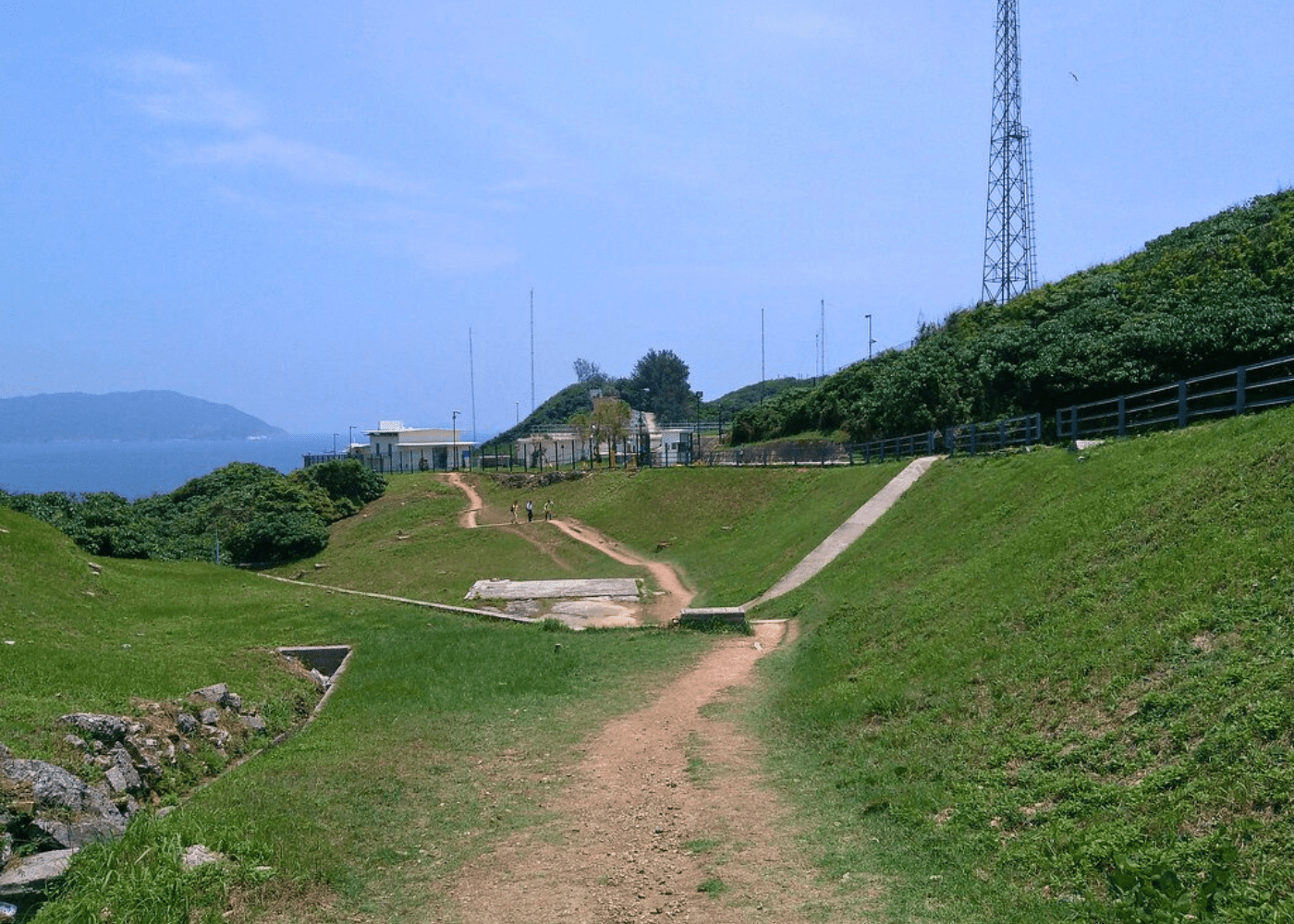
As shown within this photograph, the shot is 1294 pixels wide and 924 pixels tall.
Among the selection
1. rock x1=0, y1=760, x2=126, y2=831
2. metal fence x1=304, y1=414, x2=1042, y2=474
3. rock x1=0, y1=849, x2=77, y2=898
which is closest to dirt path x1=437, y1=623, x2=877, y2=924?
rock x1=0, y1=849, x2=77, y2=898

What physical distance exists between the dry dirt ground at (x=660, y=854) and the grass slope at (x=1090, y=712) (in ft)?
1.38

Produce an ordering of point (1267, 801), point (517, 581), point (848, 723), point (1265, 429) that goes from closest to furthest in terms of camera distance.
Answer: point (1267, 801) < point (848, 723) < point (1265, 429) < point (517, 581)

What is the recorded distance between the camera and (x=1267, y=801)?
5.29 metres

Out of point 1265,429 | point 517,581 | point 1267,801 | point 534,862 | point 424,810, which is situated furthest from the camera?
point 517,581

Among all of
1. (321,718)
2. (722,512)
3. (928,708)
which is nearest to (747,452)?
(722,512)

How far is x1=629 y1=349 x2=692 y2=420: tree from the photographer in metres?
136

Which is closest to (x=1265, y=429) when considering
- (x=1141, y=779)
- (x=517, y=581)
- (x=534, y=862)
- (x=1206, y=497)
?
(x=1206, y=497)

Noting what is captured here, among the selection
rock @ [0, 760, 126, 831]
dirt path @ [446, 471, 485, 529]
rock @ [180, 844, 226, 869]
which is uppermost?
dirt path @ [446, 471, 485, 529]

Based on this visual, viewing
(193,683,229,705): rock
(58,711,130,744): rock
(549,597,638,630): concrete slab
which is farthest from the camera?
(549,597,638,630): concrete slab

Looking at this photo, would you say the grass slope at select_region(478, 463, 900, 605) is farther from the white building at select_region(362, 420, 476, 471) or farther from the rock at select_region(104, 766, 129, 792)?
the white building at select_region(362, 420, 476, 471)

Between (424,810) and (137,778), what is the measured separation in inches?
103

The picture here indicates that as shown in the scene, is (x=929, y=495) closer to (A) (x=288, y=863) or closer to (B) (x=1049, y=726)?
(B) (x=1049, y=726)

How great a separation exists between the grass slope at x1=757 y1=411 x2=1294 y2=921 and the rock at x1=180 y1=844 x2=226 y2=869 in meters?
4.29

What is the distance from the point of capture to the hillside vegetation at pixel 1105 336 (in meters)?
28.5
